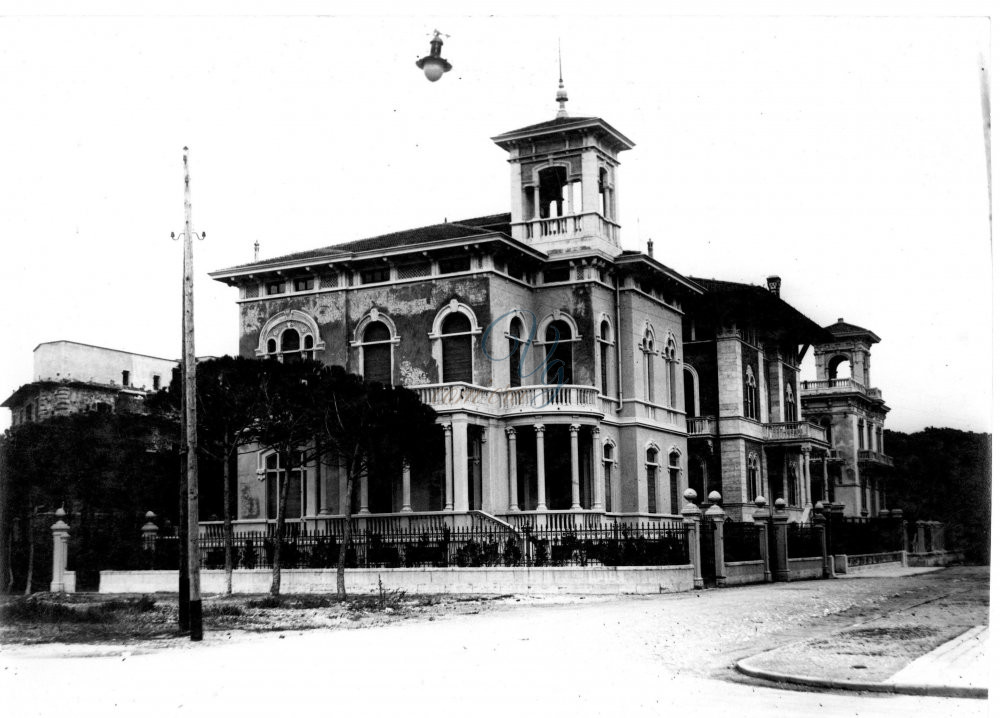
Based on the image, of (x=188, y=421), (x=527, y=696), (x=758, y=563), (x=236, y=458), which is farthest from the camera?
(x=236, y=458)

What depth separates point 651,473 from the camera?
34.4 metres

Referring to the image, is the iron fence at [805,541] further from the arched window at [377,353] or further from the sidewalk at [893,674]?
the sidewalk at [893,674]

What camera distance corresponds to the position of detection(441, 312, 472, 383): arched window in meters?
31.2

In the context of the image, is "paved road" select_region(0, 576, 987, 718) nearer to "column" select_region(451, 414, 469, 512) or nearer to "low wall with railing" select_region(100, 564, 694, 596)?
"low wall with railing" select_region(100, 564, 694, 596)

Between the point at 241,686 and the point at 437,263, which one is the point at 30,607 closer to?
the point at 241,686

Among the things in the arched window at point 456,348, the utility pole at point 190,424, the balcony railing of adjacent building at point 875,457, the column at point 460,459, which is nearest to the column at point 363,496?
the column at point 460,459

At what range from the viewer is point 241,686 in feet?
43.8

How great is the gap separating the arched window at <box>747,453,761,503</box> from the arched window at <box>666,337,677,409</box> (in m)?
5.10

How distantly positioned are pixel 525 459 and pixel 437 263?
5.50 m

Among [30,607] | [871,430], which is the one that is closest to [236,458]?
[30,607]

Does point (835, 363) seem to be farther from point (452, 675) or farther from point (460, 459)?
point (452, 675)

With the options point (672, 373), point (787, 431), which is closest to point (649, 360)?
point (672, 373)

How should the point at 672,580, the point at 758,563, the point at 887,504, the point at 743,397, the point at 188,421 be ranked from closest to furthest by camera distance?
the point at 188,421, the point at 672,580, the point at 758,563, the point at 887,504, the point at 743,397

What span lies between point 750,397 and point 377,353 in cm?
1431
